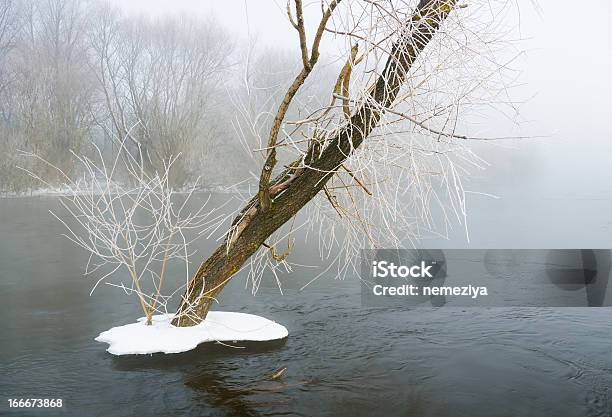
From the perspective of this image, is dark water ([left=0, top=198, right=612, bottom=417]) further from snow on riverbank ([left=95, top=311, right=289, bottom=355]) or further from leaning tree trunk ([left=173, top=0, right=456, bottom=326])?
leaning tree trunk ([left=173, top=0, right=456, bottom=326])

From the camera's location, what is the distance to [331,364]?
13.5ft

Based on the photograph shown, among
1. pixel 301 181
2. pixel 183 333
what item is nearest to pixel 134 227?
pixel 183 333

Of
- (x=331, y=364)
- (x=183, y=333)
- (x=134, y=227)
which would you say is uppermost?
(x=134, y=227)

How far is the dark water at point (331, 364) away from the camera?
11.5 ft

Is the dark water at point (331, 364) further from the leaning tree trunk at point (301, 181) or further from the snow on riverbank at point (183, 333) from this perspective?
the leaning tree trunk at point (301, 181)

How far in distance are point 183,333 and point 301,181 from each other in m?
1.43

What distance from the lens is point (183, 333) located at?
4379 mm

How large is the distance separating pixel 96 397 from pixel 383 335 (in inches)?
87.7

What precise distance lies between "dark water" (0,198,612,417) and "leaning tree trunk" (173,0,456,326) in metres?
0.47

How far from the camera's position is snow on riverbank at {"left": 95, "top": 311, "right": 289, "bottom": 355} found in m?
4.23

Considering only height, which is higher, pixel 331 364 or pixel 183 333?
pixel 183 333

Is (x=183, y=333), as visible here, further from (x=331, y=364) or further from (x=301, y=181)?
(x=301, y=181)

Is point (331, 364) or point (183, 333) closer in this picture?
point (331, 364)

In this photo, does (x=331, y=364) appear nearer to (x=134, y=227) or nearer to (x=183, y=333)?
(x=183, y=333)
